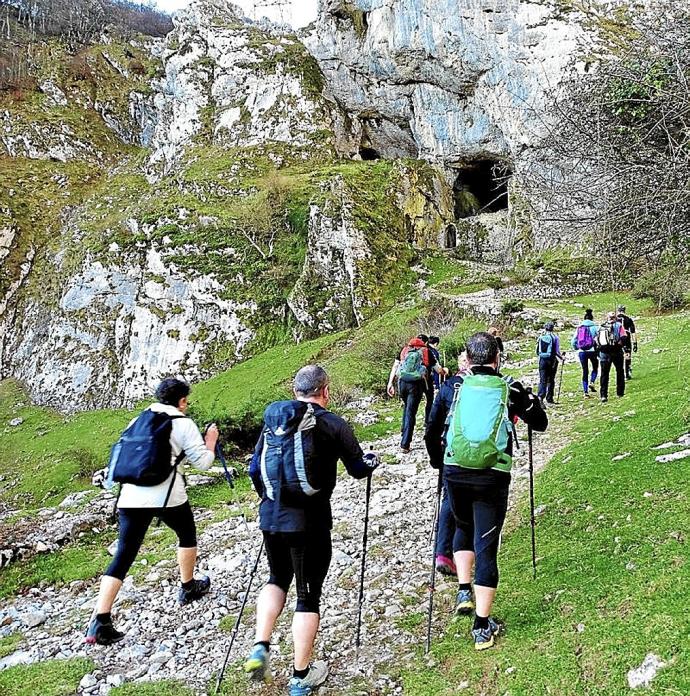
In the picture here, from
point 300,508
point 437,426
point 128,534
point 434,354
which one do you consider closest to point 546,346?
point 434,354

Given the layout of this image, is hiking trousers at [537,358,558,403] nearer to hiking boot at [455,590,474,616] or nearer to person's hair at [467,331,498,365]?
hiking boot at [455,590,474,616]

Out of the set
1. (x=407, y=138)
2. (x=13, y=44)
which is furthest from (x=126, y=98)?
(x=407, y=138)

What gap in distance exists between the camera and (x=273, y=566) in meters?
4.69

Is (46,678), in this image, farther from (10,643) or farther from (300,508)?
(300,508)

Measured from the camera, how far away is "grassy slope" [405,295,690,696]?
157 inches

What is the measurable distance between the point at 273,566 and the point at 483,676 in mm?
1837

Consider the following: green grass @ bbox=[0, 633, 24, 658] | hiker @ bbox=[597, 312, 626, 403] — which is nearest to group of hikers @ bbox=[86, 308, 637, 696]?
green grass @ bbox=[0, 633, 24, 658]

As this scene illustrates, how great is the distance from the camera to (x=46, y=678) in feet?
17.4

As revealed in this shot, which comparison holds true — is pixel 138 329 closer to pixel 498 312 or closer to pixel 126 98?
pixel 498 312

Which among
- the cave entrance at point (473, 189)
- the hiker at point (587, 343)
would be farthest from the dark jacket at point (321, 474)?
the cave entrance at point (473, 189)

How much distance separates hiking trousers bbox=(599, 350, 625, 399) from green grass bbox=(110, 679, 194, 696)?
38.1 ft

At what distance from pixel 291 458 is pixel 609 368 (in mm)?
11398

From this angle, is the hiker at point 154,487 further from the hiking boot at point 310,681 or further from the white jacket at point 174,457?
the hiking boot at point 310,681

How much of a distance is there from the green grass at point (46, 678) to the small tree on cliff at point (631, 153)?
7371mm
